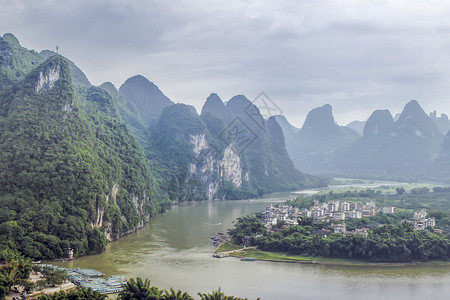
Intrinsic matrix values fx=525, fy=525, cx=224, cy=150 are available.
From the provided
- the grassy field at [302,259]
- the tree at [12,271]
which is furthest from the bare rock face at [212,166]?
the tree at [12,271]

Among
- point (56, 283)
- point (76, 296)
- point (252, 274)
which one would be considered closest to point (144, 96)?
point (252, 274)

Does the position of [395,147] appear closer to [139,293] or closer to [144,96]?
[144,96]

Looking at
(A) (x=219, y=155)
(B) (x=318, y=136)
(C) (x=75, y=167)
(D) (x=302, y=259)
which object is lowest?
(D) (x=302, y=259)

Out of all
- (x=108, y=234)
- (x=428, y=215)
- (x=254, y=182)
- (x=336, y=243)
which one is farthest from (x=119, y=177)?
(x=254, y=182)

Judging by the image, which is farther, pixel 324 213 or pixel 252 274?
pixel 324 213

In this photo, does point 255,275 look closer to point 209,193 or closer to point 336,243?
point 336,243

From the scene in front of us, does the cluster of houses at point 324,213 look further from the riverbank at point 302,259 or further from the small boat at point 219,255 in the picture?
the small boat at point 219,255

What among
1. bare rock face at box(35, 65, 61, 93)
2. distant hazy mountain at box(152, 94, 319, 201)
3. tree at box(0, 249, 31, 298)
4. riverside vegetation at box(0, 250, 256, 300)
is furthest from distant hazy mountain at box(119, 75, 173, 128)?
riverside vegetation at box(0, 250, 256, 300)
